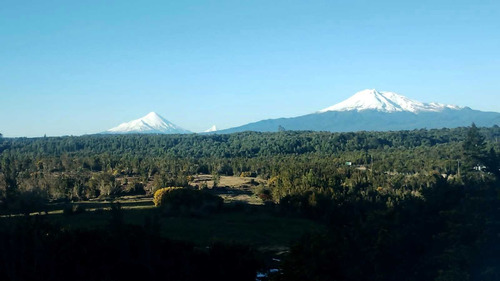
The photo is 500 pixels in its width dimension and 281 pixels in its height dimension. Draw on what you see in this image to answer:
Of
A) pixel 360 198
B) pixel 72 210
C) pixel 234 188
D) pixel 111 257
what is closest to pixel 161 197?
pixel 72 210

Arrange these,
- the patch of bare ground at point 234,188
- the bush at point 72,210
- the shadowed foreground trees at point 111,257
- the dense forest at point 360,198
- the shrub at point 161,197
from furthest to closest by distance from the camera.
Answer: the patch of bare ground at point 234,188, the shrub at point 161,197, the bush at point 72,210, the dense forest at point 360,198, the shadowed foreground trees at point 111,257

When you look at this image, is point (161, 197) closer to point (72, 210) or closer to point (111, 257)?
point (72, 210)

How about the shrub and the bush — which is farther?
the shrub

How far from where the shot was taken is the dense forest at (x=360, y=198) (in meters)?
28.0

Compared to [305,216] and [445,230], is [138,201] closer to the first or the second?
[305,216]

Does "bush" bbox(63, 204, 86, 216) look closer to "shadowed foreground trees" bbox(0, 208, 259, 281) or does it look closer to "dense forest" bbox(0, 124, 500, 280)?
"dense forest" bbox(0, 124, 500, 280)

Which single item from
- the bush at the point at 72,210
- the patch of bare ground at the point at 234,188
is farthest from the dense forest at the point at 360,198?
the bush at the point at 72,210

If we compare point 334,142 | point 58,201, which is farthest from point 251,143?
point 58,201

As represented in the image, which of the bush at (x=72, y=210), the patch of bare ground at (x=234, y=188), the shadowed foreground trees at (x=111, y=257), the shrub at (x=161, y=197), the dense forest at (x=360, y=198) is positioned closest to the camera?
the shadowed foreground trees at (x=111, y=257)

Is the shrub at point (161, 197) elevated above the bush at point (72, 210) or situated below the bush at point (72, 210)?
above

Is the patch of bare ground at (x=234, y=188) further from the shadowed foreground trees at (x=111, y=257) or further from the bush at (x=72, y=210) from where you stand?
the shadowed foreground trees at (x=111, y=257)

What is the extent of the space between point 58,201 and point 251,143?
107m

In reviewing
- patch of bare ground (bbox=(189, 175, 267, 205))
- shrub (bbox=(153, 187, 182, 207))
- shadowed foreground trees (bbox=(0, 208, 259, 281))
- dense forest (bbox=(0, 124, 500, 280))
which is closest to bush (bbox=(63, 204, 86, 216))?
dense forest (bbox=(0, 124, 500, 280))

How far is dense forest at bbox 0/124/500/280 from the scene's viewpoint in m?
28.0
